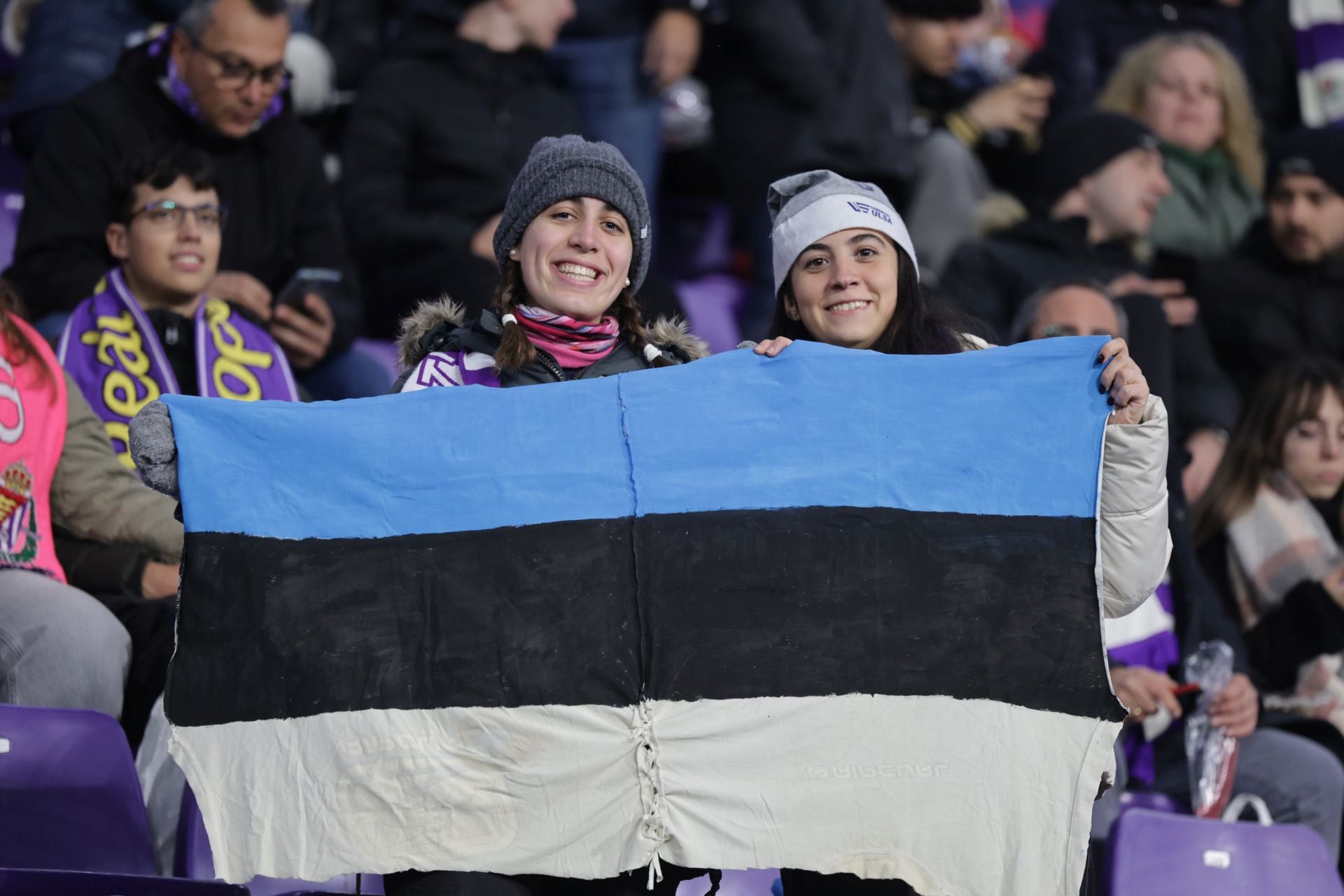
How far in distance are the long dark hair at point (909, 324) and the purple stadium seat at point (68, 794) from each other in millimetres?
1572

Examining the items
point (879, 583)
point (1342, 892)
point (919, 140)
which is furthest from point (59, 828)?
point (919, 140)

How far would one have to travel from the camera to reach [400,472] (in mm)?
3301

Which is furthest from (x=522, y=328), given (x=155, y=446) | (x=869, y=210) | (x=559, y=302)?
(x=869, y=210)

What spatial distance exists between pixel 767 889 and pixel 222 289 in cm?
231

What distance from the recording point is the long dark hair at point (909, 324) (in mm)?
3715

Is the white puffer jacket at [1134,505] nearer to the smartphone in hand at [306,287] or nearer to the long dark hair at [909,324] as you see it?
the long dark hair at [909,324]

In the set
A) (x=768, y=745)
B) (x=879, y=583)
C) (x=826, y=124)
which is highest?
(x=826, y=124)

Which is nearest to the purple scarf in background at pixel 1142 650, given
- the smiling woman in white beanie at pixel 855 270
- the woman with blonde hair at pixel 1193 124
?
the smiling woman in white beanie at pixel 855 270

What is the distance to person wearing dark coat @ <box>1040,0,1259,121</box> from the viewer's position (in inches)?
322

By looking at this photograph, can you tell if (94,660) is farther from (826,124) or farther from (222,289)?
(826,124)

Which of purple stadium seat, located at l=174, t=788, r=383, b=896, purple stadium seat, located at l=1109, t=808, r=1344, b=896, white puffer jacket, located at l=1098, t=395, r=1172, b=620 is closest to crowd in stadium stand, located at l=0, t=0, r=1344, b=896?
purple stadium seat, located at l=174, t=788, r=383, b=896

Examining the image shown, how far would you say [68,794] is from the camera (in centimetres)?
357

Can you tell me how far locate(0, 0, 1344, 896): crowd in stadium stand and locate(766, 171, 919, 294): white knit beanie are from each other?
0.09 metres

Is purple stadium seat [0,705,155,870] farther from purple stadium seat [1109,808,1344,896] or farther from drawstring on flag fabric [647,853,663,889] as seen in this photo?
purple stadium seat [1109,808,1344,896]
